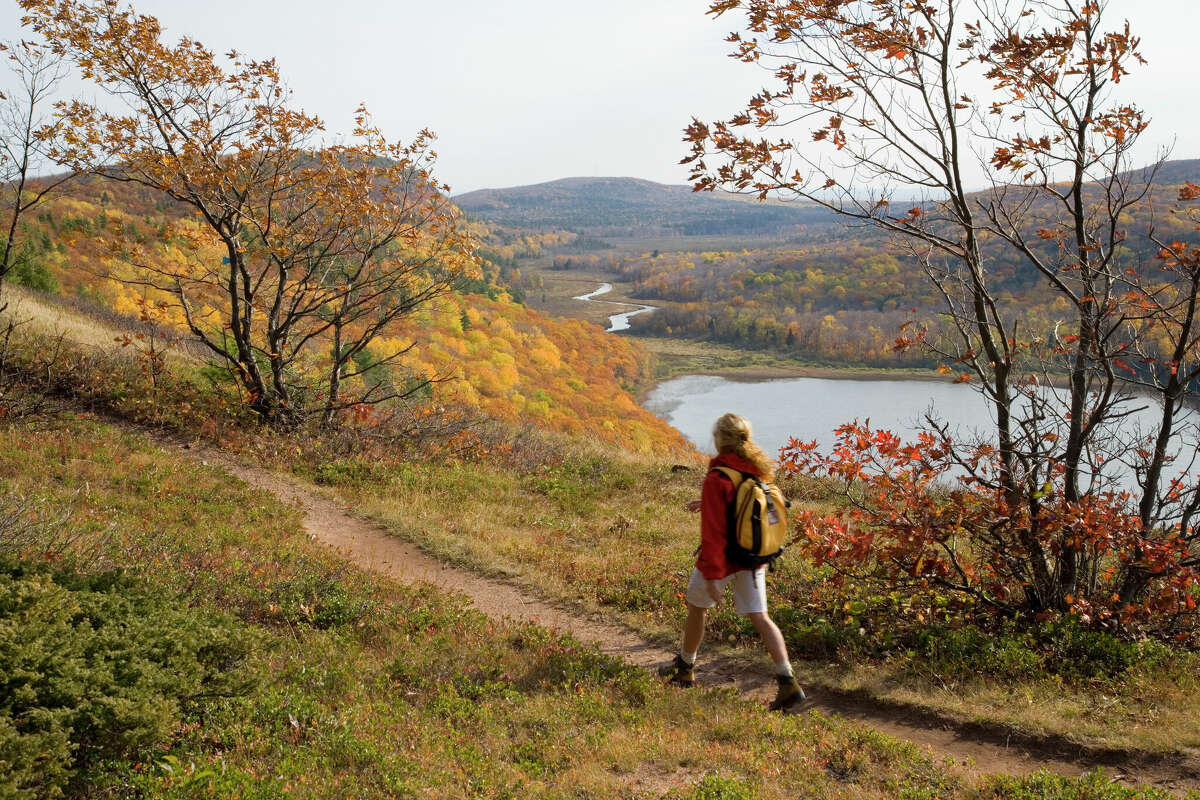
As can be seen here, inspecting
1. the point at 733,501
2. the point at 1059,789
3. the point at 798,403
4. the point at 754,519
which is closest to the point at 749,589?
the point at 754,519

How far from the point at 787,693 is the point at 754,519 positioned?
144 cm

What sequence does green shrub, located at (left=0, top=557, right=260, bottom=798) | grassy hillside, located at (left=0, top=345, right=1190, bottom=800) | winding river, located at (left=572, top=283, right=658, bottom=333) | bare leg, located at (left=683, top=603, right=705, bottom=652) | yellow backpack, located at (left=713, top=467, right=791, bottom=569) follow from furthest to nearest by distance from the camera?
winding river, located at (left=572, top=283, right=658, bottom=333)
bare leg, located at (left=683, top=603, right=705, bottom=652)
yellow backpack, located at (left=713, top=467, right=791, bottom=569)
grassy hillside, located at (left=0, top=345, right=1190, bottom=800)
green shrub, located at (left=0, top=557, right=260, bottom=798)

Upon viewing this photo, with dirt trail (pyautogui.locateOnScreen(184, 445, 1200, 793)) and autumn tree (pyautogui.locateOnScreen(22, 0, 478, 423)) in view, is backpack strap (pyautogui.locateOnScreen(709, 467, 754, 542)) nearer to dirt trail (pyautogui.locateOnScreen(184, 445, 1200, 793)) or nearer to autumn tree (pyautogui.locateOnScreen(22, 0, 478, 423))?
dirt trail (pyautogui.locateOnScreen(184, 445, 1200, 793))

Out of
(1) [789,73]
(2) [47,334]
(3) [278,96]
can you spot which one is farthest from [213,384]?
(1) [789,73]

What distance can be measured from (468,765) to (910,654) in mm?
4086

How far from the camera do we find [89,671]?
13.8 feet

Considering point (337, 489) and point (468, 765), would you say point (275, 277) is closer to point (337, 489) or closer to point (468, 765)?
point (337, 489)

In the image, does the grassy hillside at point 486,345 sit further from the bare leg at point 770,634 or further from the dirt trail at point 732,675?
the bare leg at point 770,634

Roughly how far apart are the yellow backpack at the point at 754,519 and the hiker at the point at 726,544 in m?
0.04

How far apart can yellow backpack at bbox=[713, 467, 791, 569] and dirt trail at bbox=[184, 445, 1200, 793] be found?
1484 mm

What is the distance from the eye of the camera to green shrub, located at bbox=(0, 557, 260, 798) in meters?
3.72

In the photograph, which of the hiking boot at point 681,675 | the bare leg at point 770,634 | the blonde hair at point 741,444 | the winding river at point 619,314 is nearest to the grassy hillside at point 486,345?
the hiking boot at point 681,675

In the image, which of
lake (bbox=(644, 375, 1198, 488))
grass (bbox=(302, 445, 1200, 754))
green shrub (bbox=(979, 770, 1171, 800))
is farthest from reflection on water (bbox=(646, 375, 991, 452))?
green shrub (bbox=(979, 770, 1171, 800))

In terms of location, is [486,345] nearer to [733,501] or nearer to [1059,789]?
[733,501]
